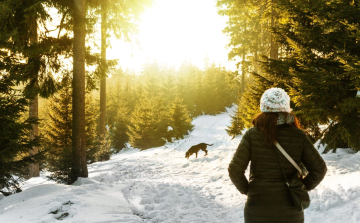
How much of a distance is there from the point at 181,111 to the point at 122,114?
8007 mm

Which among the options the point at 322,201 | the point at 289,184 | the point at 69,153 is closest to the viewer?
the point at 289,184

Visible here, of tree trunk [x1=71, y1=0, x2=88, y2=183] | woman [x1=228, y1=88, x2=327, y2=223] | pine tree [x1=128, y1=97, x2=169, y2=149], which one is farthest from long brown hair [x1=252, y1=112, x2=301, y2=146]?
pine tree [x1=128, y1=97, x2=169, y2=149]

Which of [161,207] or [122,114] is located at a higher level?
[122,114]

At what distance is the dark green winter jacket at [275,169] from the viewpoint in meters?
2.64

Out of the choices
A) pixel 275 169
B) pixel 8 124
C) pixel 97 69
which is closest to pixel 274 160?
pixel 275 169

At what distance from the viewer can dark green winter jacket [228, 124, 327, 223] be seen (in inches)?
104

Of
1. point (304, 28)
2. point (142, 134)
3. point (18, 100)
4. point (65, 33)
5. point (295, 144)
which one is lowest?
point (142, 134)

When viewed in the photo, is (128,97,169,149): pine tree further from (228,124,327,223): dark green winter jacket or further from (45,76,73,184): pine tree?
(228,124,327,223): dark green winter jacket

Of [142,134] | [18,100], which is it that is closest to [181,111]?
[142,134]

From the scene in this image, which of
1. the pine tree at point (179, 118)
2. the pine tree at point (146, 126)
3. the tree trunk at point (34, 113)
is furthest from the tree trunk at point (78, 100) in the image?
the pine tree at point (179, 118)

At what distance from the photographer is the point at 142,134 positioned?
28984mm

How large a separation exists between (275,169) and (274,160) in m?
0.10

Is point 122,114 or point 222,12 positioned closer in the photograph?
point 222,12

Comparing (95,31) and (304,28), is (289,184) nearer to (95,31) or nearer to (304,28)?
(304,28)
